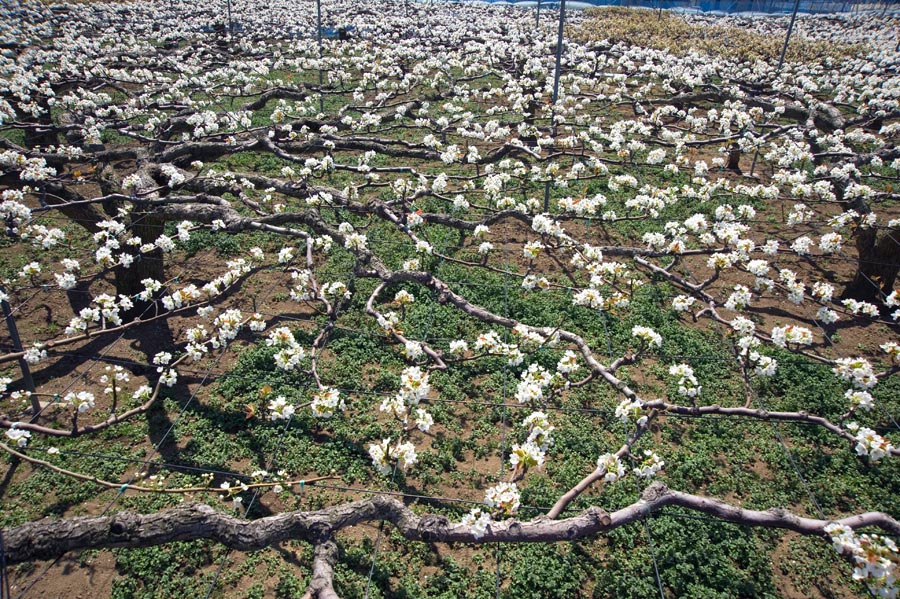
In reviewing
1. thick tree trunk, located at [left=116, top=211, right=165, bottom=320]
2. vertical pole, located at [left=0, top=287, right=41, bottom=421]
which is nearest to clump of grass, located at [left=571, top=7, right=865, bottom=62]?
thick tree trunk, located at [left=116, top=211, right=165, bottom=320]

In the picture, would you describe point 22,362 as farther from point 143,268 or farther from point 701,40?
point 701,40

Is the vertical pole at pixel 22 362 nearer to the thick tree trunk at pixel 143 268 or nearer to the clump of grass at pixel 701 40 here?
the thick tree trunk at pixel 143 268

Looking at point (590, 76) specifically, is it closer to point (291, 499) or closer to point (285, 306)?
point (285, 306)

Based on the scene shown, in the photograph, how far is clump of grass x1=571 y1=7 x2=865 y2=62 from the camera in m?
22.2

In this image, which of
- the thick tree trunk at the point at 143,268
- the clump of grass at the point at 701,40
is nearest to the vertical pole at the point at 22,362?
the thick tree trunk at the point at 143,268

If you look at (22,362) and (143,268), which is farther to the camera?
(143,268)

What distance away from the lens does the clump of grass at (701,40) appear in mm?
22172

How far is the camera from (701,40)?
25266 millimetres

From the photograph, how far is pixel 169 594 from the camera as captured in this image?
12.9 ft

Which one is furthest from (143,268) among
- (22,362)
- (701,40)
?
(701,40)

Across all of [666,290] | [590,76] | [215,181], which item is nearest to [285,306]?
[215,181]

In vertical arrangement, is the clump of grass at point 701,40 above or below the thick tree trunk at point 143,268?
above

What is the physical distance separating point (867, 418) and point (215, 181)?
31.3 ft

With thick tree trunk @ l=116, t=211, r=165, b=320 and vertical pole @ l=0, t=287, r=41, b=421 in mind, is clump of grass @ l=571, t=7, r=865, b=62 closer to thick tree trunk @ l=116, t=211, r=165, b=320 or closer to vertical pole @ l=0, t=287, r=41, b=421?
thick tree trunk @ l=116, t=211, r=165, b=320
